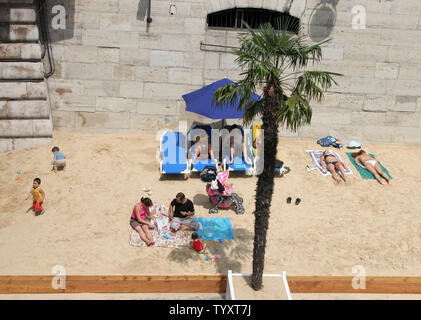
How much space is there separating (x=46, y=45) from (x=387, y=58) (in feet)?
33.3

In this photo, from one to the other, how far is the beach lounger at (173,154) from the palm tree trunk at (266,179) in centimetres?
448

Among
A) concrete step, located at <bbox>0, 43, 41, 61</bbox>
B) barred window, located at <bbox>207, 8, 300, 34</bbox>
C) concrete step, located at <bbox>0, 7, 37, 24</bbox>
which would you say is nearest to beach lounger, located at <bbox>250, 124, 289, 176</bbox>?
barred window, located at <bbox>207, 8, 300, 34</bbox>

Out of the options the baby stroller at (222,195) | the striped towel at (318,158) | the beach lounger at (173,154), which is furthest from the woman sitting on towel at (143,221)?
the striped towel at (318,158)

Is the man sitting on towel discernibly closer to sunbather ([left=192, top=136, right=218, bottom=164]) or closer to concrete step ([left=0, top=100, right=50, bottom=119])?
sunbather ([left=192, top=136, right=218, bottom=164])

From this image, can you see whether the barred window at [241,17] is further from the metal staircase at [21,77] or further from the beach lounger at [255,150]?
the metal staircase at [21,77]

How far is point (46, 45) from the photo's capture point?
509 inches

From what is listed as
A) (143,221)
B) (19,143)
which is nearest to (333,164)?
(143,221)

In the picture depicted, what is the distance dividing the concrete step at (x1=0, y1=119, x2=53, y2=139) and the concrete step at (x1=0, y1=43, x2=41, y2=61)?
5.86ft

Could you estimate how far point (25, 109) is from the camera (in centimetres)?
1263

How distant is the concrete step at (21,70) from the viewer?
12477 mm

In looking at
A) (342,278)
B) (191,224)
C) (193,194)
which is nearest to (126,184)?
(193,194)

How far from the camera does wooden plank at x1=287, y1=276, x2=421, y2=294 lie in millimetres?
8047

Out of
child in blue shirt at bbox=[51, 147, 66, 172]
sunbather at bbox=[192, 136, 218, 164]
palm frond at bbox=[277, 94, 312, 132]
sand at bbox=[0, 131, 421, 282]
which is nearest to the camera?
palm frond at bbox=[277, 94, 312, 132]

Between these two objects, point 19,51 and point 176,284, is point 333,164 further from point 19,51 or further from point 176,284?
point 19,51
